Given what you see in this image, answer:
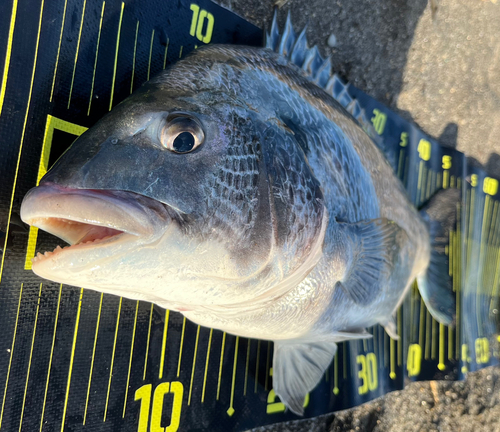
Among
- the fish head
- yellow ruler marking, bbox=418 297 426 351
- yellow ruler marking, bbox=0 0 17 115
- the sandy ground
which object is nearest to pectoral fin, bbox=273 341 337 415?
the sandy ground

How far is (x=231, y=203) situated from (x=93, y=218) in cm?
30

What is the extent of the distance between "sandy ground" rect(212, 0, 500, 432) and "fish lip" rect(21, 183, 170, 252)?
1.34 meters

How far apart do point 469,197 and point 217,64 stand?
7.26ft

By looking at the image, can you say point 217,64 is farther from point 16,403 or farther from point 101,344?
point 16,403

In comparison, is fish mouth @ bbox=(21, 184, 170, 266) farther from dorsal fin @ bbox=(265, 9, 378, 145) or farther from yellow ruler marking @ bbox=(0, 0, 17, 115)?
dorsal fin @ bbox=(265, 9, 378, 145)

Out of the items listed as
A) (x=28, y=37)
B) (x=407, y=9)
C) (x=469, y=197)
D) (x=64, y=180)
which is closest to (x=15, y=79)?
(x=28, y=37)

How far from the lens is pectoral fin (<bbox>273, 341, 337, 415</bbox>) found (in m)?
1.55

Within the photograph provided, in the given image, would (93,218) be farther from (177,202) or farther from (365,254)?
(365,254)

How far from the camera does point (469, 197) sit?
2.51 metres

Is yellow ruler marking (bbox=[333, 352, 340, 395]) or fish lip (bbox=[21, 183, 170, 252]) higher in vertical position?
fish lip (bbox=[21, 183, 170, 252])

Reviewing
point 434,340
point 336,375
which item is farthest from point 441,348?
point 336,375

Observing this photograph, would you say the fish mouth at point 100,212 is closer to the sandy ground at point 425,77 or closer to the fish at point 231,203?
the fish at point 231,203

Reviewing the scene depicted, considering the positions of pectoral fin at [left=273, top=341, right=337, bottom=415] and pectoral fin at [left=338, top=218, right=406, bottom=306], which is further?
pectoral fin at [left=273, top=341, right=337, bottom=415]

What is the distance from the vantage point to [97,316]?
1.30 metres
